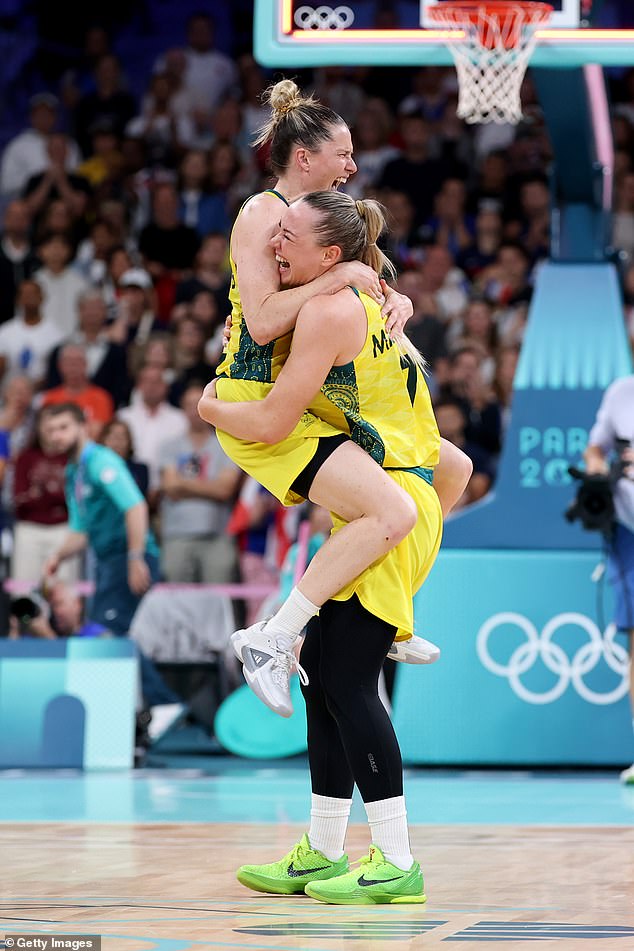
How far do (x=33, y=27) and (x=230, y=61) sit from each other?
8.26 ft

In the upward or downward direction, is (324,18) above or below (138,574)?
above

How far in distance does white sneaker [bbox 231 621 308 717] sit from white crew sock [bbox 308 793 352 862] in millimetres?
324

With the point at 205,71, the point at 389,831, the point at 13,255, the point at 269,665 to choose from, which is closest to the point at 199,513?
the point at 13,255

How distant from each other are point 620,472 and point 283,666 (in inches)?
153

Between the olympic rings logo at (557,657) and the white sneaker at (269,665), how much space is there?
14.0 ft

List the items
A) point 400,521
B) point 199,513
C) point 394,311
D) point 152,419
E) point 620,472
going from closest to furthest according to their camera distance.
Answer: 1. point 400,521
2. point 394,311
3. point 620,472
4. point 199,513
5. point 152,419

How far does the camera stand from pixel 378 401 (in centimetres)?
484

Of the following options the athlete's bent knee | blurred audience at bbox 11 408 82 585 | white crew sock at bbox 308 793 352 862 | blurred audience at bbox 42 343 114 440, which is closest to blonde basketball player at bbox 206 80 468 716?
the athlete's bent knee

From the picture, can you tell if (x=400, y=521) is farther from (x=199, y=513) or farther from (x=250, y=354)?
(x=199, y=513)

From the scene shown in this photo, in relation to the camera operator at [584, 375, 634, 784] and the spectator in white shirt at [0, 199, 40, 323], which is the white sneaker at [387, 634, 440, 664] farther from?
the spectator in white shirt at [0, 199, 40, 323]

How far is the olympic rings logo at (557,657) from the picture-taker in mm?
8836

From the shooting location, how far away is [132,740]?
910 centimetres

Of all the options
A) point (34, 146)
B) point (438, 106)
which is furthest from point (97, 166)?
point (438, 106)

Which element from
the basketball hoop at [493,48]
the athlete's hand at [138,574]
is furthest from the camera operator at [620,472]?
the athlete's hand at [138,574]
